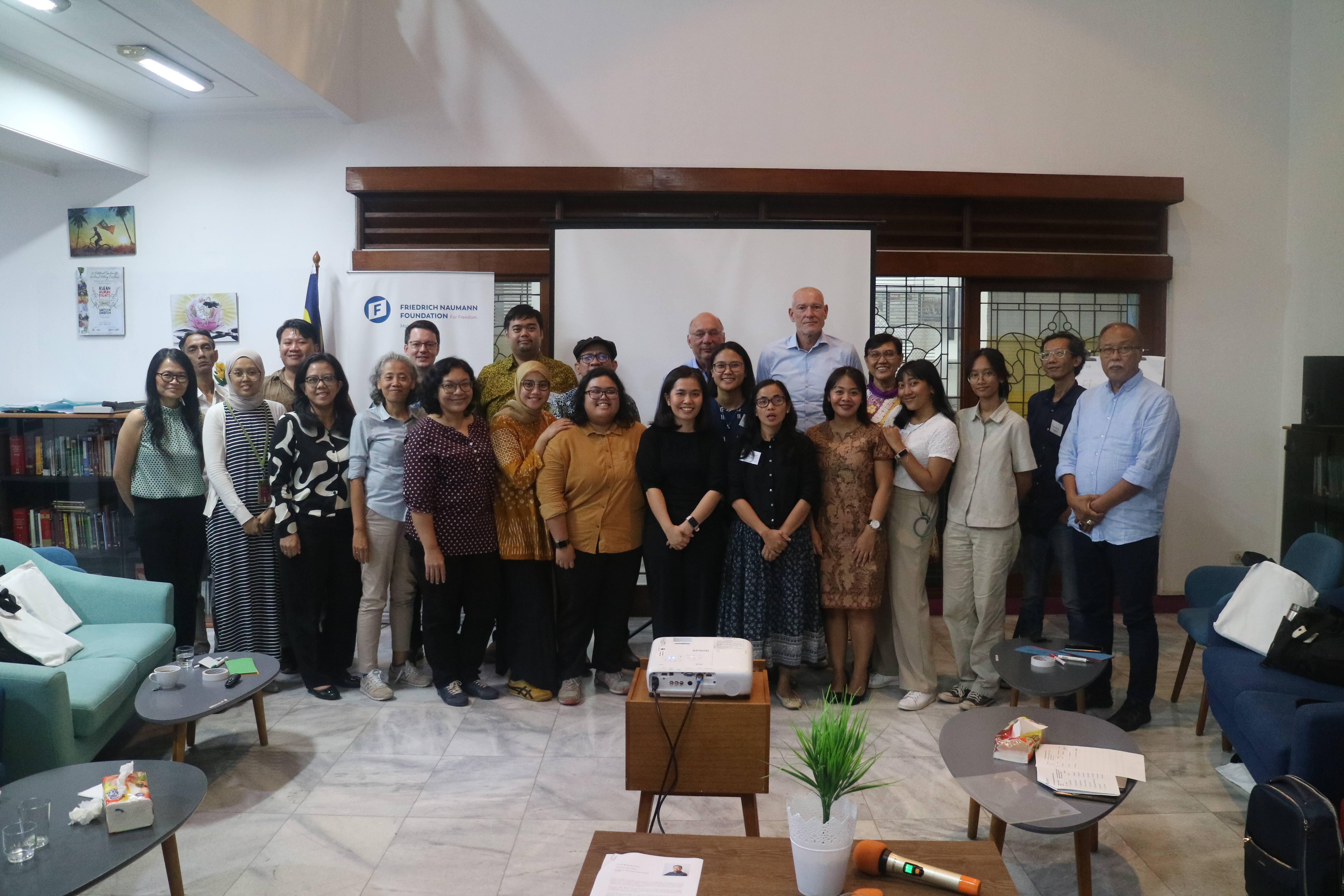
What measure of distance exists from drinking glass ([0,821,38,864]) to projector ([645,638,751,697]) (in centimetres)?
148

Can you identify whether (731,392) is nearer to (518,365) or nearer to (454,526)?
(518,365)

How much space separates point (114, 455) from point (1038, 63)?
6.01m

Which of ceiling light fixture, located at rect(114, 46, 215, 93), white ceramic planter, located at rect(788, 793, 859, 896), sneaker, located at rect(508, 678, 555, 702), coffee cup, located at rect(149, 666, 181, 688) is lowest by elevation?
sneaker, located at rect(508, 678, 555, 702)

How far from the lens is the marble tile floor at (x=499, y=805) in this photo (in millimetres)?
2527

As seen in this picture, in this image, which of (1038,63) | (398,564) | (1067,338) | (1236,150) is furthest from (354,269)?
(1236,150)

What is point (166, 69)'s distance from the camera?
4457mm

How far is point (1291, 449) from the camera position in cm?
506

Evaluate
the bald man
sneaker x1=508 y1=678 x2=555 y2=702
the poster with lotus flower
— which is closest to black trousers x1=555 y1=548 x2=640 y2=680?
sneaker x1=508 y1=678 x2=555 y2=702

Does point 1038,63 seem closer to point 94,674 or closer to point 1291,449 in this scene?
point 1291,449

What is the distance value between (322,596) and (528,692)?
1.04 meters

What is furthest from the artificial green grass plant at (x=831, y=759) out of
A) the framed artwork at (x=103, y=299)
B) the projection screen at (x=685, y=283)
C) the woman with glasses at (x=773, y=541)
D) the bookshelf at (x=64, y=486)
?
the framed artwork at (x=103, y=299)

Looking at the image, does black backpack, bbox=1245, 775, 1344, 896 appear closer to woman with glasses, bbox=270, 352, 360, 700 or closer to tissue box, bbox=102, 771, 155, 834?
Result: tissue box, bbox=102, 771, 155, 834

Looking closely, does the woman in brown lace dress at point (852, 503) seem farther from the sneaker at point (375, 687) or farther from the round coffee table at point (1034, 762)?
the sneaker at point (375, 687)

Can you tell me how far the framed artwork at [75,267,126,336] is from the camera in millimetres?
5328
